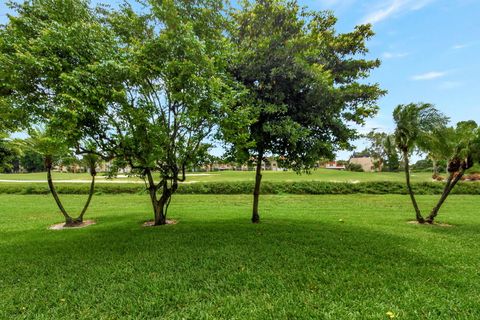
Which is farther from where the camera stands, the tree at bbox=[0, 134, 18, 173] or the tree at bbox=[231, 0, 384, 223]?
the tree at bbox=[0, 134, 18, 173]

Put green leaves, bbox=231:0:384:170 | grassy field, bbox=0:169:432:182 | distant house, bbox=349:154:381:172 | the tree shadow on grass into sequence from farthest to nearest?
1. distant house, bbox=349:154:381:172
2. grassy field, bbox=0:169:432:182
3. green leaves, bbox=231:0:384:170
4. the tree shadow on grass

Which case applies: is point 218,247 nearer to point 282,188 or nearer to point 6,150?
point 6,150

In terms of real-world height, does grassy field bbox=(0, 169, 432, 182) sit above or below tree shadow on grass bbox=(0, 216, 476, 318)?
above

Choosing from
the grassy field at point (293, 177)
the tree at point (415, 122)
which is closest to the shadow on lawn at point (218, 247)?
the tree at point (415, 122)

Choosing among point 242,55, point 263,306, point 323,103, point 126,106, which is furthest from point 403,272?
point 126,106

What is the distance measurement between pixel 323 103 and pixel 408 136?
17.5 feet

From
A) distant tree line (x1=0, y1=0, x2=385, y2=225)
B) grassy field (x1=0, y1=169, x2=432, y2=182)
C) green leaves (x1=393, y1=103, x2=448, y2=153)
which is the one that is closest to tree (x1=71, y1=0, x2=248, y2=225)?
distant tree line (x1=0, y1=0, x2=385, y2=225)

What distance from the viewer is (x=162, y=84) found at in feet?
23.6

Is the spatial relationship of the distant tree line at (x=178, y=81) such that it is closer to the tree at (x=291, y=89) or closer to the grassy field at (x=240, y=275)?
the tree at (x=291, y=89)

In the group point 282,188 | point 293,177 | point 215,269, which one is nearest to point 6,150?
point 215,269

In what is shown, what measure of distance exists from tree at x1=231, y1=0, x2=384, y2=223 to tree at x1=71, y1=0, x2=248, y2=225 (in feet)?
3.66

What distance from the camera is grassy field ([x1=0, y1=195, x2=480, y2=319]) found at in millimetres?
3873

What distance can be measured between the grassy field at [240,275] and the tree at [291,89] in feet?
9.14

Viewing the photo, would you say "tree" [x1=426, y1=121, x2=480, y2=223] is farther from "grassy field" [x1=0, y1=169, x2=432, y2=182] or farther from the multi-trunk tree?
"grassy field" [x1=0, y1=169, x2=432, y2=182]
